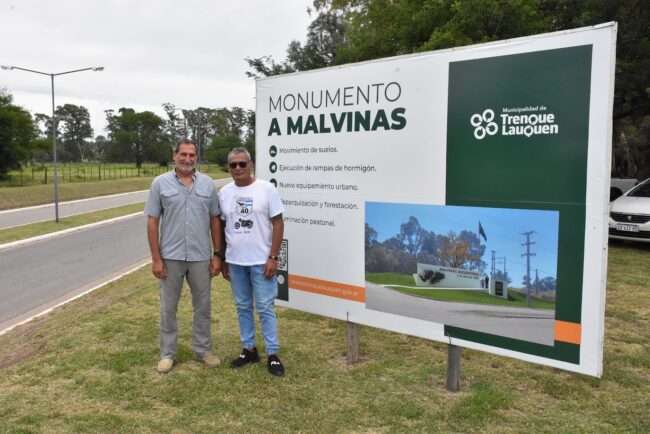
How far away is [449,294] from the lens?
3752 mm

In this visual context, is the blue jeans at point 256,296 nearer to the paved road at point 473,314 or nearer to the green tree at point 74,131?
the paved road at point 473,314

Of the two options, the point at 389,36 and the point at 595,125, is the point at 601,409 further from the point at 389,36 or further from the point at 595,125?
the point at 389,36

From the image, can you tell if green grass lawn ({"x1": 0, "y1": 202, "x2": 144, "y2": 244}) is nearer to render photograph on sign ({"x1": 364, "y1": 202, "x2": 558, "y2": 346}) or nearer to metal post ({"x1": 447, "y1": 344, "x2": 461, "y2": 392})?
A: render photograph on sign ({"x1": 364, "y1": 202, "x2": 558, "y2": 346})

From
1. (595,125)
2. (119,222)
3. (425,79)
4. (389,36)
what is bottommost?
(119,222)

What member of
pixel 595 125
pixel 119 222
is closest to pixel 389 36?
pixel 595 125

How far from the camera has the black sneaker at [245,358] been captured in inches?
172

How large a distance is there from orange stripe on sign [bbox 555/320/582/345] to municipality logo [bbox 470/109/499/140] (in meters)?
1.31

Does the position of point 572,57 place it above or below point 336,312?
above

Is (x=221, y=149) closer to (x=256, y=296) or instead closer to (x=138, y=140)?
(x=138, y=140)

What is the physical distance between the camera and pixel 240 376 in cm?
418

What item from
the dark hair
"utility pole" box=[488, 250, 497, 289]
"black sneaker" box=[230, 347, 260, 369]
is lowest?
"black sneaker" box=[230, 347, 260, 369]

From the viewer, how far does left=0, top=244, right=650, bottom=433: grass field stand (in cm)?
346

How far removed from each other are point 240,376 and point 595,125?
314cm

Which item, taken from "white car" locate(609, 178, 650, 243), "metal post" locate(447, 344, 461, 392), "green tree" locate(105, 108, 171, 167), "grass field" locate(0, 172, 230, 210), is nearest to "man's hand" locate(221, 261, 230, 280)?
"metal post" locate(447, 344, 461, 392)
